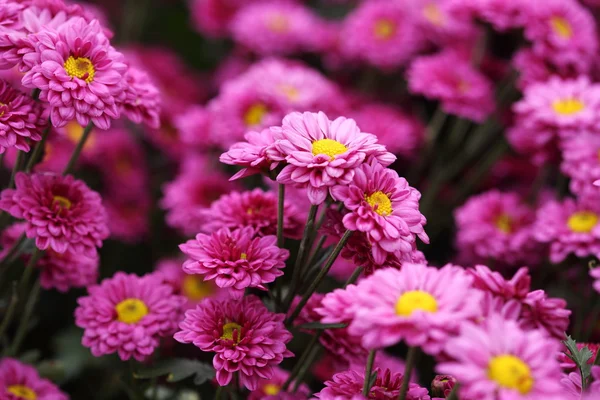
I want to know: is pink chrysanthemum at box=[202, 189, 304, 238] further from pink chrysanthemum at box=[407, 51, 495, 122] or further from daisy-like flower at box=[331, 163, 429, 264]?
pink chrysanthemum at box=[407, 51, 495, 122]

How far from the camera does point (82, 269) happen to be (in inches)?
41.1

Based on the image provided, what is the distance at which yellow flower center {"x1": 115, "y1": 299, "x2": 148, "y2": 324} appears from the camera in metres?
0.93

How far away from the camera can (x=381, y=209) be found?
76cm

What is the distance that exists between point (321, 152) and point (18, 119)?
0.36m

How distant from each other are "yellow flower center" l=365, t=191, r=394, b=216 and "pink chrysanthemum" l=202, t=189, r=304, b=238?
0.18 m

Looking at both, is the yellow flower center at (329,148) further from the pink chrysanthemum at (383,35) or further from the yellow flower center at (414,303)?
the pink chrysanthemum at (383,35)

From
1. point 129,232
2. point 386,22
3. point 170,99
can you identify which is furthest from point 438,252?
point 170,99

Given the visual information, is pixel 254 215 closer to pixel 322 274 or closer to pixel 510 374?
pixel 322 274

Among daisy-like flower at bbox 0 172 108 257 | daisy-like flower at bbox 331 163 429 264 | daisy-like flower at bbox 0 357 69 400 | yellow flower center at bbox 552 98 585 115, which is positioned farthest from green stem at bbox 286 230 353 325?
yellow flower center at bbox 552 98 585 115

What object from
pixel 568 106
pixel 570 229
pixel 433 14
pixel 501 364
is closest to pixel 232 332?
pixel 501 364

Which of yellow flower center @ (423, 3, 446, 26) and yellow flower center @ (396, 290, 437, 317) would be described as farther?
yellow flower center @ (423, 3, 446, 26)

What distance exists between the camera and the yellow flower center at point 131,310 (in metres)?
0.93

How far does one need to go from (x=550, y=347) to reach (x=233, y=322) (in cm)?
37

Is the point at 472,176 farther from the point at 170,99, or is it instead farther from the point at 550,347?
the point at 550,347
